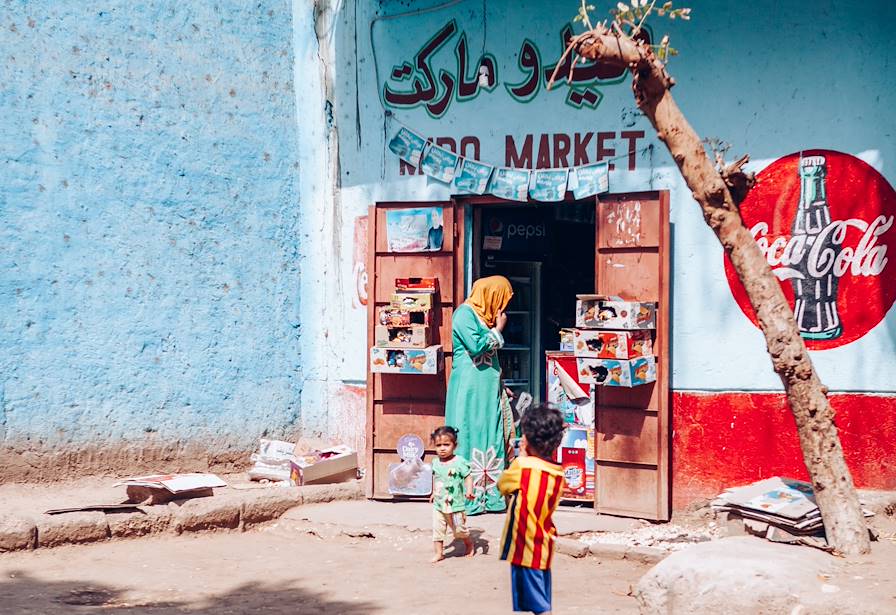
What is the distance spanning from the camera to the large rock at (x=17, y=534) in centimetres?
650

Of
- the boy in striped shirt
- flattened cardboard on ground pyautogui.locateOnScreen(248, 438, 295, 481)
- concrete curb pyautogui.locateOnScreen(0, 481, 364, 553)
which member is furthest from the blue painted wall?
the boy in striped shirt

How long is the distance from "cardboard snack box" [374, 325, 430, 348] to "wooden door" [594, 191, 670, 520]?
1.32m

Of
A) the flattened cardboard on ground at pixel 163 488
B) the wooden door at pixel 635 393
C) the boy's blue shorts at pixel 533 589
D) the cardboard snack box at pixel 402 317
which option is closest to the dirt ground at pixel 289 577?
the flattened cardboard on ground at pixel 163 488

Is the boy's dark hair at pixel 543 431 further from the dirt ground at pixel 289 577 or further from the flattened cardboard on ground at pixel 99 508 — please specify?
the flattened cardboard on ground at pixel 99 508

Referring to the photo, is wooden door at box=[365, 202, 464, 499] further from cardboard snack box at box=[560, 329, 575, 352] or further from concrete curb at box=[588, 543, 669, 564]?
concrete curb at box=[588, 543, 669, 564]

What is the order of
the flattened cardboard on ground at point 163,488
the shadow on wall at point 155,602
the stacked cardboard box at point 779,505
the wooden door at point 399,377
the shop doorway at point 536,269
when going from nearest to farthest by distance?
the shadow on wall at point 155,602 < the stacked cardboard box at point 779,505 < the flattened cardboard on ground at point 163,488 < the wooden door at point 399,377 < the shop doorway at point 536,269

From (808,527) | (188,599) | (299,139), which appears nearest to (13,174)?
(299,139)

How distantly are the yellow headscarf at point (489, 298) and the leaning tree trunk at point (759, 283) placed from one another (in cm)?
214

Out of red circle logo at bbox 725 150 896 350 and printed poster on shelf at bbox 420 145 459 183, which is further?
printed poster on shelf at bbox 420 145 459 183

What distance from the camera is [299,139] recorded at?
909cm

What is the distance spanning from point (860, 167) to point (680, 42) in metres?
1.50

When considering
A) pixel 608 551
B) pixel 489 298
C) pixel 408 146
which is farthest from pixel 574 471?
pixel 408 146

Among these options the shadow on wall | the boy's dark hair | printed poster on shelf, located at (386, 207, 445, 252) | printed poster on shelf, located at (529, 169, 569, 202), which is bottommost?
the shadow on wall

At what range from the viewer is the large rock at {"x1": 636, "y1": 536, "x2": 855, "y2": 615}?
461cm
